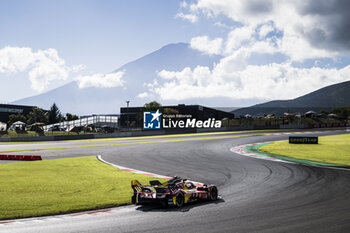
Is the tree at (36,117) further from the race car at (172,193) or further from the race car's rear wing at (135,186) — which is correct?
the race car at (172,193)

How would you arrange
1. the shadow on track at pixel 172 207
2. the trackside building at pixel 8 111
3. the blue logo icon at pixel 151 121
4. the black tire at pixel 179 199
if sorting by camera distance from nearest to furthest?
1. the shadow on track at pixel 172 207
2. the black tire at pixel 179 199
3. the blue logo icon at pixel 151 121
4. the trackside building at pixel 8 111

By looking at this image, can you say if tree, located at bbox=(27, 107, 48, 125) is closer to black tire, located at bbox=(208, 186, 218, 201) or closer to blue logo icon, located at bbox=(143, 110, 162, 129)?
blue logo icon, located at bbox=(143, 110, 162, 129)

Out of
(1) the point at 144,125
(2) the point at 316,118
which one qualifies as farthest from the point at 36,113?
(2) the point at 316,118

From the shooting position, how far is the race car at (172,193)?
9.22m

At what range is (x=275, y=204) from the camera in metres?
9.62

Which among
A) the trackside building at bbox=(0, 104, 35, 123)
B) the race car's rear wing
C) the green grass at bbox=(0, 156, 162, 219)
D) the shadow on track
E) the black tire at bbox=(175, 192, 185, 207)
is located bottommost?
the shadow on track

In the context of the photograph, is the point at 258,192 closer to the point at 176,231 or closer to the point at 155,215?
the point at 155,215

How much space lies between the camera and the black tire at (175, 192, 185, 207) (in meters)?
9.31

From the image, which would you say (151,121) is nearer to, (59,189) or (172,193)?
(59,189)

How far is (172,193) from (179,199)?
38 centimetres

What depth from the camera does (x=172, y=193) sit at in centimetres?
922

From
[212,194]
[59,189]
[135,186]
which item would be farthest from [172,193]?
[59,189]

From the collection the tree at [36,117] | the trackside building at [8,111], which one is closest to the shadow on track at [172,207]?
the tree at [36,117]

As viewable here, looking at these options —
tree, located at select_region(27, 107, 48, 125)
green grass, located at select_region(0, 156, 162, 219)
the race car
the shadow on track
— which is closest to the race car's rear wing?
the race car
